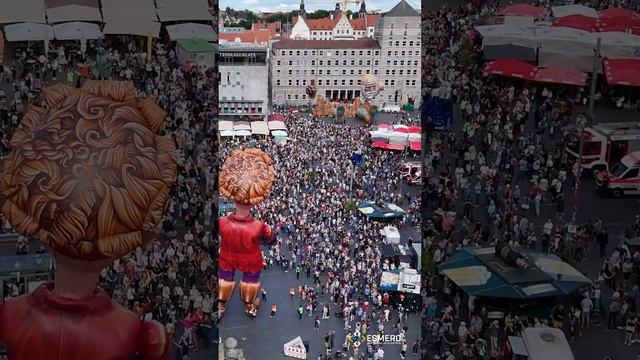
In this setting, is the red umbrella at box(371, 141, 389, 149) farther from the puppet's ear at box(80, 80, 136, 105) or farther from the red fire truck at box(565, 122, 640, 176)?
the puppet's ear at box(80, 80, 136, 105)

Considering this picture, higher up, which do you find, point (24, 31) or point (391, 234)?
point (24, 31)

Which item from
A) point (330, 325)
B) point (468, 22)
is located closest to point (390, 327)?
point (330, 325)

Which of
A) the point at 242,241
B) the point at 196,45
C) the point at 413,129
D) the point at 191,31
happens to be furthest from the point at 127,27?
the point at 413,129

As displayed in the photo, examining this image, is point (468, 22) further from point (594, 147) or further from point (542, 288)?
point (542, 288)

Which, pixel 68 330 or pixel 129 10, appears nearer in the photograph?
pixel 68 330

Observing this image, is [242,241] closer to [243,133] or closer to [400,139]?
[243,133]

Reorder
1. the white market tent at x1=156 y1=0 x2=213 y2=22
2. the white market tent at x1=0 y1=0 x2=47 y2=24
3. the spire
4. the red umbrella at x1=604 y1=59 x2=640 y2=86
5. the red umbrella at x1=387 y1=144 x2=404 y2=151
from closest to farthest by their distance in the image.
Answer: the white market tent at x1=0 y1=0 x2=47 y2=24, the white market tent at x1=156 y1=0 x2=213 y2=22, the red umbrella at x1=604 y1=59 x2=640 y2=86, the spire, the red umbrella at x1=387 y1=144 x2=404 y2=151

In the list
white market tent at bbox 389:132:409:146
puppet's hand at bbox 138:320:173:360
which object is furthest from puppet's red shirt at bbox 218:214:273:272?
puppet's hand at bbox 138:320:173:360
